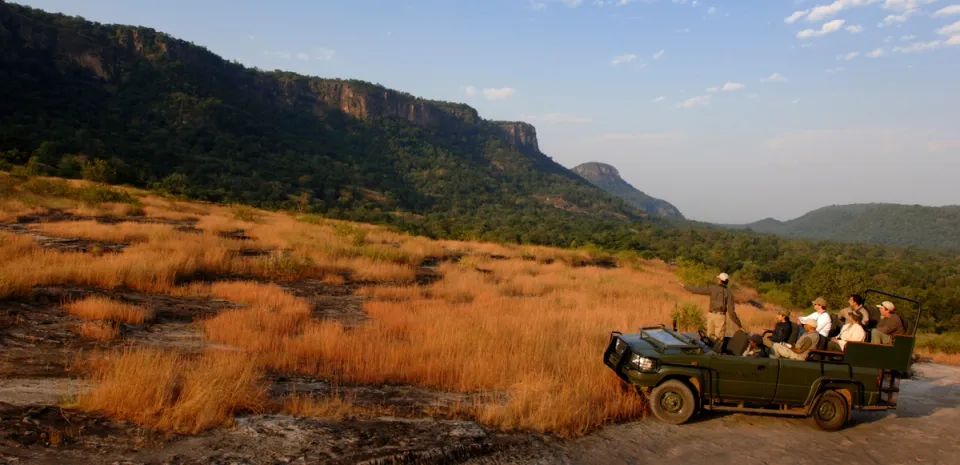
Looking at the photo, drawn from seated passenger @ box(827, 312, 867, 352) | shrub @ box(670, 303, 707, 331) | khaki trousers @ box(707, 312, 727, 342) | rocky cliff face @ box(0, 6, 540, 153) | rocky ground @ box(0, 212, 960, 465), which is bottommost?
rocky ground @ box(0, 212, 960, 465)

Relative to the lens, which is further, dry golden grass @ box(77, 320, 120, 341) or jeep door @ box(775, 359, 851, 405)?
→ dry golden grass @ box(77, 320, 120, 341)

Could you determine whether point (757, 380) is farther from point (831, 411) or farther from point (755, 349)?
point (831, 411)

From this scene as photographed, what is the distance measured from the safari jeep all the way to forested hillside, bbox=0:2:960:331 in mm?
26511

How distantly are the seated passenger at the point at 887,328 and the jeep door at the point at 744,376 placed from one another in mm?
2122

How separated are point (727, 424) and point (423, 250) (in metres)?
18.3

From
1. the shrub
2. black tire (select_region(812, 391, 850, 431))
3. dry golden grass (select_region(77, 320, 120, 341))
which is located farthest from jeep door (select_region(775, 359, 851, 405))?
dry golden grass (select_region(77, 320, 120, 341))

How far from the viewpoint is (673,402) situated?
709 cm

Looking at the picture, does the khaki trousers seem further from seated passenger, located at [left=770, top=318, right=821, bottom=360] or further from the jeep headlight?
the jeep headlight

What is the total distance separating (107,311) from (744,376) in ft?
32.5

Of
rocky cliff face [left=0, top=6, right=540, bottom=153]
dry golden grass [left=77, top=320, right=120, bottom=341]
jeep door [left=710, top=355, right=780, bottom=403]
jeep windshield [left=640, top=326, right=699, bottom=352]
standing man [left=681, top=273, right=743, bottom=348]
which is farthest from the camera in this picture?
rocky cliff face [left=0, top=6, right=540, bottom=153]

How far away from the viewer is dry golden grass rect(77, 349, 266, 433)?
5023mm

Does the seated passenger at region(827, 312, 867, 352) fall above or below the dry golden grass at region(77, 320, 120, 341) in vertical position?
above

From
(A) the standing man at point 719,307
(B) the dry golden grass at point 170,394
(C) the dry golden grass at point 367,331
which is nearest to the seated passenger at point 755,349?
(C) the dry golden grass at point 367,331

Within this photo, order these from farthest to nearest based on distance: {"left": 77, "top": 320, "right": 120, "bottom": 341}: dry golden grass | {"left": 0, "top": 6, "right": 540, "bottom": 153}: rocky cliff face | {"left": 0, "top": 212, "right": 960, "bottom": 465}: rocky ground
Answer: {"left": 0, "top": 6, "right": 540, "bottom": 153}: rocky cliff face
{"left": 77, "top": 320, "right": 120, "bottom": 341}: dry golden grass
{"left": 0, "top": 212, "right": 960, "bottom": 465}: rocky ground
